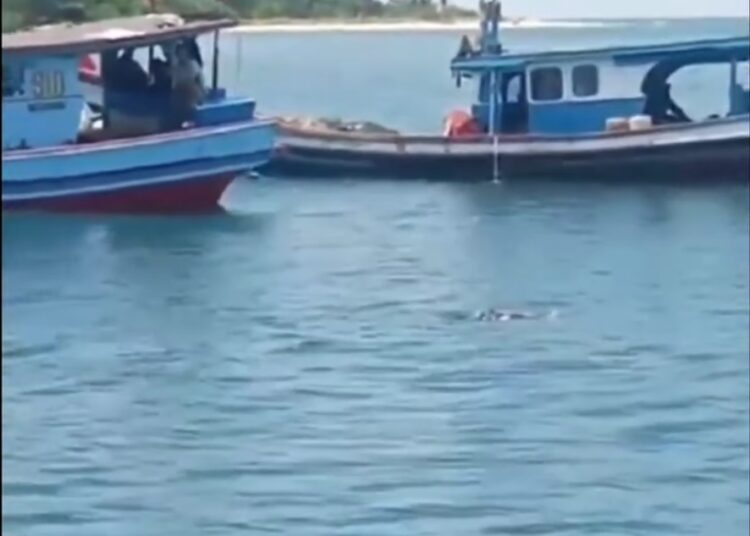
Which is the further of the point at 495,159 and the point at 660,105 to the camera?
the point at 660,105

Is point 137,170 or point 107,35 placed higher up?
point 107,35

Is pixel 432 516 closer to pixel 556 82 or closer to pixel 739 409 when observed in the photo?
pixel 739 409

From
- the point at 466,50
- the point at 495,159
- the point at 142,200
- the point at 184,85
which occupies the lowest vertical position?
the point at 495,159

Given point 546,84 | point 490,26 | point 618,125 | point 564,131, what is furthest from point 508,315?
point 490,26

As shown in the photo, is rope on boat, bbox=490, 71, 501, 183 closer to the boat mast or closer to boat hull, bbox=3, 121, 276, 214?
the boat mast

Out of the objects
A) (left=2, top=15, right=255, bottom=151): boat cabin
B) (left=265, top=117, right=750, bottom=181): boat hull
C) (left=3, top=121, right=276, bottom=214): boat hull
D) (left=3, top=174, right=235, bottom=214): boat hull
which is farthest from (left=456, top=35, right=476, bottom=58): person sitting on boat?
(left=3, top=174, right=235, bottom=214): boat hull

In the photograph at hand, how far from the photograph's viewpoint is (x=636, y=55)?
27453 mm

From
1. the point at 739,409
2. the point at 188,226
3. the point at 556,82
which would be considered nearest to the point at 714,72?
the point at 556,82

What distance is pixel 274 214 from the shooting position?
25953 mm

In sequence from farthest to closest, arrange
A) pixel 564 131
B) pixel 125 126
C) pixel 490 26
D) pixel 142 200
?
pixel 490 26 < pixel 564 131 < pixel 125 126 < pixel 142 200

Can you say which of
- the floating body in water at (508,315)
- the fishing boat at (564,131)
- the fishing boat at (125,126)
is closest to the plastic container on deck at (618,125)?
the fishing boat at (564,131)

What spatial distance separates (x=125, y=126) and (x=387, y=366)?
31.9 ft

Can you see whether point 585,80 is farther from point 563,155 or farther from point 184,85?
point 184,85

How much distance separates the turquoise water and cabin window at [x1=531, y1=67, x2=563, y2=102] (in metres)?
1.14
